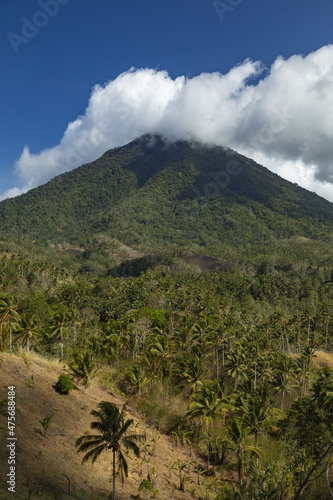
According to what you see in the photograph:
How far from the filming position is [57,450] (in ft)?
108

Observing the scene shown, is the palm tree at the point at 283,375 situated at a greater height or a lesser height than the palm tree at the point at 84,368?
greater

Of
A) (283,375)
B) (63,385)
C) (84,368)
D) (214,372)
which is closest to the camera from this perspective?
(63,385)

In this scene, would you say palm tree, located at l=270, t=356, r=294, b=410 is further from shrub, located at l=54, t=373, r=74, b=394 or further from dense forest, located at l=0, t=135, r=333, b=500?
shrub, located at l=54, t=373, r=74, b=394

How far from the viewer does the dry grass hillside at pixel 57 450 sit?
26.4 metres

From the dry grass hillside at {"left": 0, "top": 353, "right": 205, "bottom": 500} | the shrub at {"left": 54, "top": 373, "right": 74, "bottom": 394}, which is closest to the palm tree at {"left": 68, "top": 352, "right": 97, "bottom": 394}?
the dry grass hillside at {"left": 0, "top": 353, "right": 205, "bottom": 500}

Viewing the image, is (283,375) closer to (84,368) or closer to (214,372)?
(214,372)

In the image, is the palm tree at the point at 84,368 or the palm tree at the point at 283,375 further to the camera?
the palm tree at the point at 283,375

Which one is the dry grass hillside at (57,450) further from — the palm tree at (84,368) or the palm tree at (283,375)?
the palm tree at (283,375)

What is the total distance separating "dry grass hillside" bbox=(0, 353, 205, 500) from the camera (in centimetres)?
2644

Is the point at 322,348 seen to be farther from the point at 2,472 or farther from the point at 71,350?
the point at 2,472

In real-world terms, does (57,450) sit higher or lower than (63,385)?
lower

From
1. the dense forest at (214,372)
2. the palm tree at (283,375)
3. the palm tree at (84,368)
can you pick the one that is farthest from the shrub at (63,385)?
the palm tree at (283,375)

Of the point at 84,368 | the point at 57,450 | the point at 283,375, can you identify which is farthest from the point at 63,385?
the point at 283,375

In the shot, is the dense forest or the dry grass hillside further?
the dense forest
